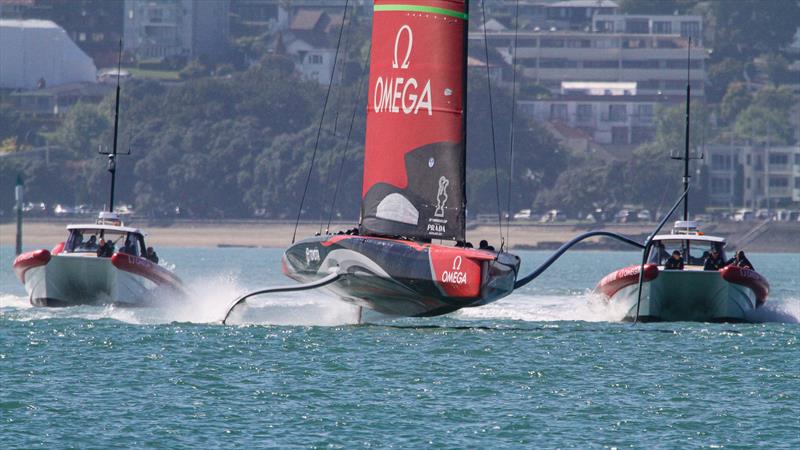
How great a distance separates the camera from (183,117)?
163125 mm

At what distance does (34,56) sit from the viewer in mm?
196000

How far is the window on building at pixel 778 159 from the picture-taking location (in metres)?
171

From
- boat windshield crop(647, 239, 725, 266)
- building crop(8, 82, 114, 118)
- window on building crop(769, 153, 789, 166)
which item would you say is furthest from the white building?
boat windshield crop(647, 239, 725, 266)

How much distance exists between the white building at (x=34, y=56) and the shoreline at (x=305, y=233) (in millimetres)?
56262

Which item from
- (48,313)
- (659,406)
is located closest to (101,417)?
(659,406)

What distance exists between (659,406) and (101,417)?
28.1 ft

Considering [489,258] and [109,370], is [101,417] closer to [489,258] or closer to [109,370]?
[109,370]

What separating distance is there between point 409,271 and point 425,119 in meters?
3.13

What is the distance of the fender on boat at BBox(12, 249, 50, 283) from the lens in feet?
136

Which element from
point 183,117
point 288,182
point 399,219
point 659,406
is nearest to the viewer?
point 659,406

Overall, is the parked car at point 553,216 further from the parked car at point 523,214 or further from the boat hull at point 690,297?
the boat hull at point 690,297

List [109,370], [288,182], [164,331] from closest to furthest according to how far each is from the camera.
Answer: [109,370] < [164,331] < [288,182]

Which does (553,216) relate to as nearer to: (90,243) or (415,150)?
(90,243)

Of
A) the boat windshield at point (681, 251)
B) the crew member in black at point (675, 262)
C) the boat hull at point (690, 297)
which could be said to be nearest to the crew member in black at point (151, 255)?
the boat hull at point (690, 297)
